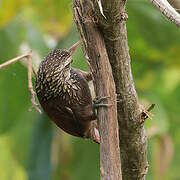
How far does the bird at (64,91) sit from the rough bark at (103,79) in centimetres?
28

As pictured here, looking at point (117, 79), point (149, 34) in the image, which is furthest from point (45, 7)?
point (117, 79)

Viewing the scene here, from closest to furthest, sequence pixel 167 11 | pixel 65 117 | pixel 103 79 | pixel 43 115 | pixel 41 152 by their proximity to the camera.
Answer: pixel 167 11 < pixel 103 79 < pixel 65 117 < pixel 41 152 < pixel 43 115

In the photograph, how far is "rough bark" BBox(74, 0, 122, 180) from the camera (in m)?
2.10

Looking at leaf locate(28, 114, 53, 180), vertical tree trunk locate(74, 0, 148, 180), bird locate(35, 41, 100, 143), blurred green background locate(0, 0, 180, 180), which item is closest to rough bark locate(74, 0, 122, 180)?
vertical tree trunk locate(74, 0, 148, 180)

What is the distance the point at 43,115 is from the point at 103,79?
2019 millimetres

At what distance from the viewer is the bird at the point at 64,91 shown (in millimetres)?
2424

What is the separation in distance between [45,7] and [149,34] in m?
0.71

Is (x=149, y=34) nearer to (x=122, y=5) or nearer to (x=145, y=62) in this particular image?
(x=145, y=62)

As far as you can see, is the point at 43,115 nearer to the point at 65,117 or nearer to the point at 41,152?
the point at 41,152

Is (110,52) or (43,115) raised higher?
(43,115)

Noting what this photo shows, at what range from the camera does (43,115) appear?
13.5 feet

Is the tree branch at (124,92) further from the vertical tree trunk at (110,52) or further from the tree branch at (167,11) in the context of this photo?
the tree branch at (167,11)

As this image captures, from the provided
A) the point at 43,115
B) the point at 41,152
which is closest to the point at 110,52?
the point at 41,152

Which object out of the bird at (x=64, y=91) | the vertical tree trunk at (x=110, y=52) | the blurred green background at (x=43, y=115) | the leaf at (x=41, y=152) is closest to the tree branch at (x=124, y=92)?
the vertical tree trunk at (x=110, y=52)
